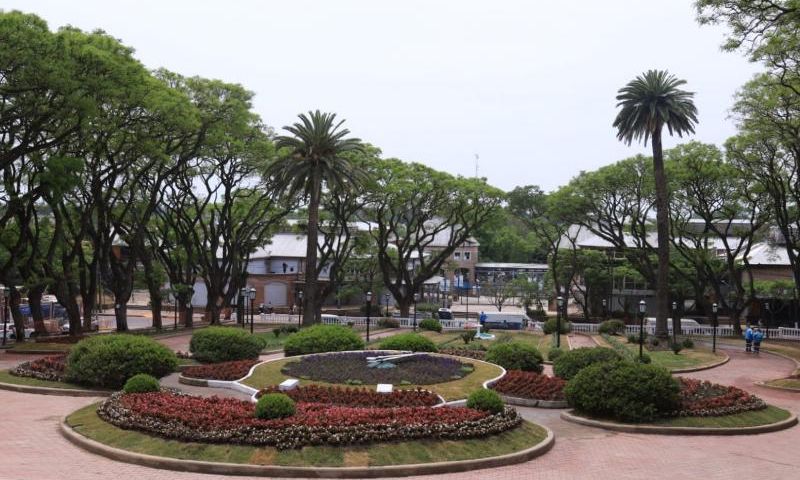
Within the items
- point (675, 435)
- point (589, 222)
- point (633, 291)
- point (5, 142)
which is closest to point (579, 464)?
point (675, 435)

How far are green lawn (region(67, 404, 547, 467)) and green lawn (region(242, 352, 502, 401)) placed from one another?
5363 millimetres

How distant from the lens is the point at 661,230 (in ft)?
142

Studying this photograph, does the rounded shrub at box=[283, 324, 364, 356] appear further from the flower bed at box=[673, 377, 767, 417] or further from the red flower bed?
the flower bed at box=[673, 377, 767, 417]

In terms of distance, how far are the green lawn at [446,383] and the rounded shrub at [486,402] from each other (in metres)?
3.03

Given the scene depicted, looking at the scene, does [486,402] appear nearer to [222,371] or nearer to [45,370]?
[222,371]

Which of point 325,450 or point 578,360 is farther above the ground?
point 578,360

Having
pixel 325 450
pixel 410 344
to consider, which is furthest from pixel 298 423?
pixel 410 344

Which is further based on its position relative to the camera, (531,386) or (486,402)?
(531,386)

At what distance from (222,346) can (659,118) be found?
28.6 meters

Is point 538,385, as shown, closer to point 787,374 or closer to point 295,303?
point 787,374

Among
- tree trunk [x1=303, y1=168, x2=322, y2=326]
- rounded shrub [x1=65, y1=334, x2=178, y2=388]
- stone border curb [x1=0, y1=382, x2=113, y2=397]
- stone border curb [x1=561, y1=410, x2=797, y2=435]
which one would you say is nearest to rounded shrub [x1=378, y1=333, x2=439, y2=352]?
rounded shrub [x1=65, y1=334, x2=178, y2=388]

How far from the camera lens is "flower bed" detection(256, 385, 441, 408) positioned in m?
19.9

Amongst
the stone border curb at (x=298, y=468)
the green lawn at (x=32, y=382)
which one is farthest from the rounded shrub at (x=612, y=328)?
the stone border curb at (x=298, y=468)

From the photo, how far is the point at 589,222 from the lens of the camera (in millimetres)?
56781
